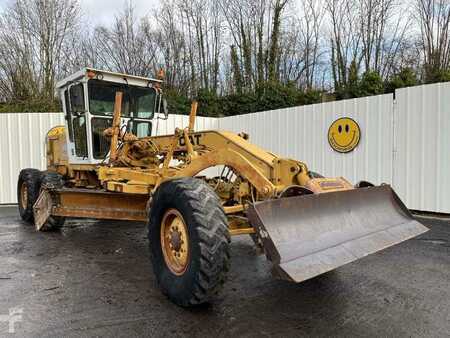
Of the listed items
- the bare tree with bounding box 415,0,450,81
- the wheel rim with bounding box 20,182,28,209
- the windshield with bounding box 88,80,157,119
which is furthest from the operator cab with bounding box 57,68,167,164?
the bare tree with bounding box 415,0,450,81

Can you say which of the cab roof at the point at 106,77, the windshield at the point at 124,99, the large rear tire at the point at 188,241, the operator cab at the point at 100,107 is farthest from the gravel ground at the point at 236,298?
the cab roof at the point at 106,77

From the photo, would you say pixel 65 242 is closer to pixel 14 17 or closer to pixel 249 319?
pixel 249 319

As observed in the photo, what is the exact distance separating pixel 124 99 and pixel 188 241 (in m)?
4.08

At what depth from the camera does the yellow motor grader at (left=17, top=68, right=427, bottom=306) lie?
10.5ft

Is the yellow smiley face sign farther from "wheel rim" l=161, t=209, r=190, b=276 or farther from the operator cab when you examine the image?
"wheel rim" l=161, t=209, r=190, b=276

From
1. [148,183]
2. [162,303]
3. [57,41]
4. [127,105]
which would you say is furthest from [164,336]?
[57,41]

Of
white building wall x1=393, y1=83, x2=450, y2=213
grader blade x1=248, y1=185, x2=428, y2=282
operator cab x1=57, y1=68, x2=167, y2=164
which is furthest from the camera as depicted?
white building wall x1=393, y1=83, x2=450, y2=213

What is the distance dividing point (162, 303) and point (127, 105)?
161 inches

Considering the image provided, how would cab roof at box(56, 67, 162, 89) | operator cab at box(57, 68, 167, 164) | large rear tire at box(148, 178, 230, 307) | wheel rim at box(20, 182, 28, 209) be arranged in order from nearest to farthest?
1. large rear tire at box(148, 178, 230, 307)
2. cab roof at box(56, 67, 162, 89)
3. operator cab at box(57, 68, 167, 164)
4. wheel rim at box(20, 182, 28, 209)

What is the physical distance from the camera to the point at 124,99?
6758 millimetres

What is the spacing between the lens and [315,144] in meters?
9.82

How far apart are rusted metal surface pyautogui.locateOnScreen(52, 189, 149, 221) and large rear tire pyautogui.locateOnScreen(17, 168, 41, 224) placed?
1.53 m

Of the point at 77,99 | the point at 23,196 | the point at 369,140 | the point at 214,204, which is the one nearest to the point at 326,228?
the point at 214,204

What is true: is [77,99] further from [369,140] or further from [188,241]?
[369,140]
